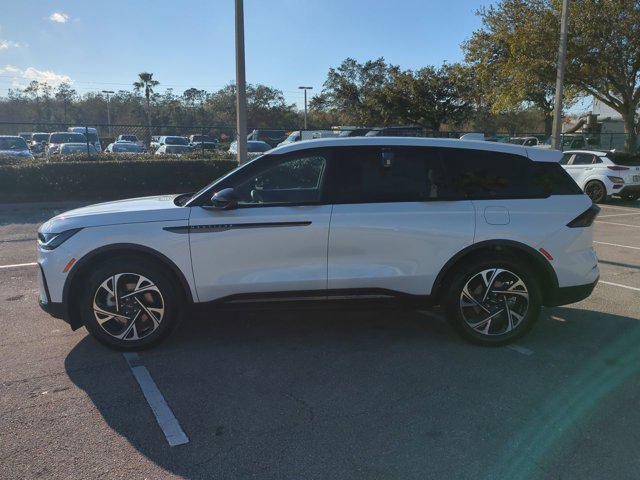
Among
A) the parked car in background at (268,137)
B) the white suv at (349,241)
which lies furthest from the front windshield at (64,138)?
the white suv at (349,241)

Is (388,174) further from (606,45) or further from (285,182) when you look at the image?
(606,45)

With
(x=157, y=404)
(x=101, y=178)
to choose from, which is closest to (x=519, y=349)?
(x=157, y=404)

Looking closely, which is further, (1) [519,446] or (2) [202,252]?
(2) [202,252]

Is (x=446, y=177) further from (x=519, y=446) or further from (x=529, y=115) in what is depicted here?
(x=529, y=115)

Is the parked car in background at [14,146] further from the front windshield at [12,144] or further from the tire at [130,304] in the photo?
the tire at [130,304]

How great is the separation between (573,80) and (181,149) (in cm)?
1900

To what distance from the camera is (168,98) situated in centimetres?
7138

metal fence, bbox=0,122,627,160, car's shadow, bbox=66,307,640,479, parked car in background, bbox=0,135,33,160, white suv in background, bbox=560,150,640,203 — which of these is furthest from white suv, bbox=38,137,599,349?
parked car in background, bbox=0,135,33,160

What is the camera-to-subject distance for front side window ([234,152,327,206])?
170 inches

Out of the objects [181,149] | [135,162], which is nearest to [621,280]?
[135,162]

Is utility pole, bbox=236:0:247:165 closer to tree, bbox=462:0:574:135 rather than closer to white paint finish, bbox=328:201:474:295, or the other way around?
white paint finish, bbox=328:201:474:295

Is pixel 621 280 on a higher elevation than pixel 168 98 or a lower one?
lower

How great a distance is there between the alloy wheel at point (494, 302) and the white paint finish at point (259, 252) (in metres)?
1.28

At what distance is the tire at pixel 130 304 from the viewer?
4.20 metres
